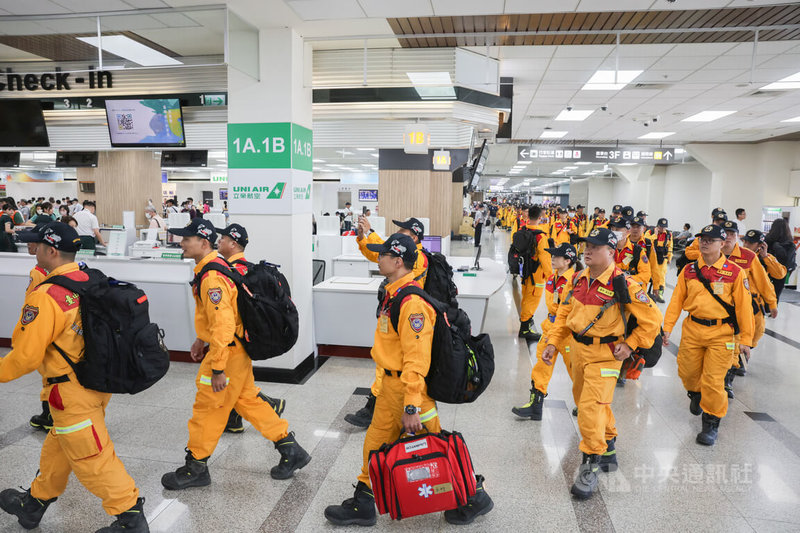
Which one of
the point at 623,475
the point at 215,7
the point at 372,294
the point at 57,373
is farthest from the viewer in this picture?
the point at 372,294

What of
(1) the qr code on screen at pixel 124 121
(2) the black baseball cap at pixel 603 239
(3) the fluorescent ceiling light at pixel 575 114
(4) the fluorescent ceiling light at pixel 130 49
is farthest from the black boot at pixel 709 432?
(3) the fluorescent ceiling light at pixel 575 114

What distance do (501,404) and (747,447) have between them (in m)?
1.89

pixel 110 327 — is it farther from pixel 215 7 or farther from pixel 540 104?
pixel 540 104

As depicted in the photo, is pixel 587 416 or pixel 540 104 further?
pixel 540 104

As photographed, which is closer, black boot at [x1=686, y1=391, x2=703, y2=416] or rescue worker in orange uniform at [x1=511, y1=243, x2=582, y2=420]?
rescue worker in orange uniform at [x1=511, y1=243, x2=582, y2=420]

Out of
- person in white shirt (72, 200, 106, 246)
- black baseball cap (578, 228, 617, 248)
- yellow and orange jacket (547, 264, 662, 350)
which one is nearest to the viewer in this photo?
yellow and orange jacket (547, 264, 662, 350)

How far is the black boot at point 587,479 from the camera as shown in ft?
10.2

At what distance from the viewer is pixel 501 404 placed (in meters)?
4.58

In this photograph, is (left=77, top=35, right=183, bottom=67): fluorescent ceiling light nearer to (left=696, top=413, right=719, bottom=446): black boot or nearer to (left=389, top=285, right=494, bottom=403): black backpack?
(left=389, top=285, right=494, bottom=403): black backpack

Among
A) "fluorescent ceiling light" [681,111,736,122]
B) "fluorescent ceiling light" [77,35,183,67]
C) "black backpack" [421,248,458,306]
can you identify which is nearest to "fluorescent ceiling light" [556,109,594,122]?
"fluorescent ceiling light" [681,111,736,122]

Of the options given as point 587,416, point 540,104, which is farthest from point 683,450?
point 540,104

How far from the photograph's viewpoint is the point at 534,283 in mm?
6609

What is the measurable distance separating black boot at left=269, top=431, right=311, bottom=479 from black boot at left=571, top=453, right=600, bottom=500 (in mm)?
1757

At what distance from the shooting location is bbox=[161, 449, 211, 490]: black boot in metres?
3.09
